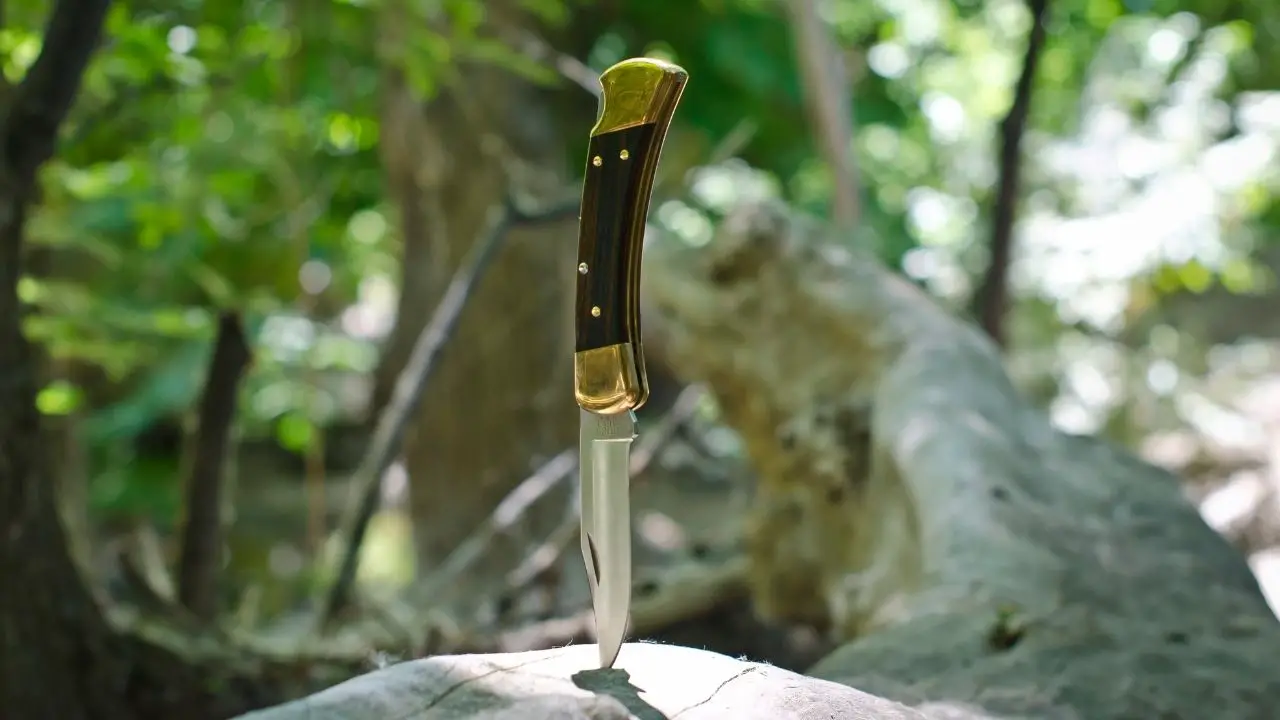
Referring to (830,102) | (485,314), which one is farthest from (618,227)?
(485,314)

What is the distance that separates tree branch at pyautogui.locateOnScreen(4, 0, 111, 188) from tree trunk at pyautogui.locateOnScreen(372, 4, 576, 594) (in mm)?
2782

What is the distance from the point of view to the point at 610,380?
106 centimetres

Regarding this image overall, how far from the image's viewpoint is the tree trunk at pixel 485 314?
447 cm

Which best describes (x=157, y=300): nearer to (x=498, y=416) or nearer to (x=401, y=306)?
(x=401, y=306)

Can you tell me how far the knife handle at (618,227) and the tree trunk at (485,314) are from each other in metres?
3.36

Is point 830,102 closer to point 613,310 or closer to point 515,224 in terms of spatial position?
point 515,224

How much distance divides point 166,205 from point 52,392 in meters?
0.56

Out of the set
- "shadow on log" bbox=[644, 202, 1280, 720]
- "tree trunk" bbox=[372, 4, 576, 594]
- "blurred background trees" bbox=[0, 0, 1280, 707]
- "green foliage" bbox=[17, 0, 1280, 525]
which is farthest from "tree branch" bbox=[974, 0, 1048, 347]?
"tree trunk" bbox=[372, 4, 576, 594]

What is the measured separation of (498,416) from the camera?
4496 millimetres

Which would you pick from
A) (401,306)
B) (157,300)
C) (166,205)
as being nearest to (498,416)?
(401,306)

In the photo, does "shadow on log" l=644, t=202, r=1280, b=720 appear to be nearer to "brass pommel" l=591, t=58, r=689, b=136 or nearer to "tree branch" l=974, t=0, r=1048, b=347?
"brass pommel" l=591, t=58, r=689, b=136

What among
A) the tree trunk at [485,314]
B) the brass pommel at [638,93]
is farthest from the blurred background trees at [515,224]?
the brass pommel at [638,93]

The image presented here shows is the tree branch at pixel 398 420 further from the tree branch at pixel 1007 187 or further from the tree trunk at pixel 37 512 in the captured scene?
the tree branch at pixel 1007 187

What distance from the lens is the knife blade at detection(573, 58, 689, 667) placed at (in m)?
1.04
